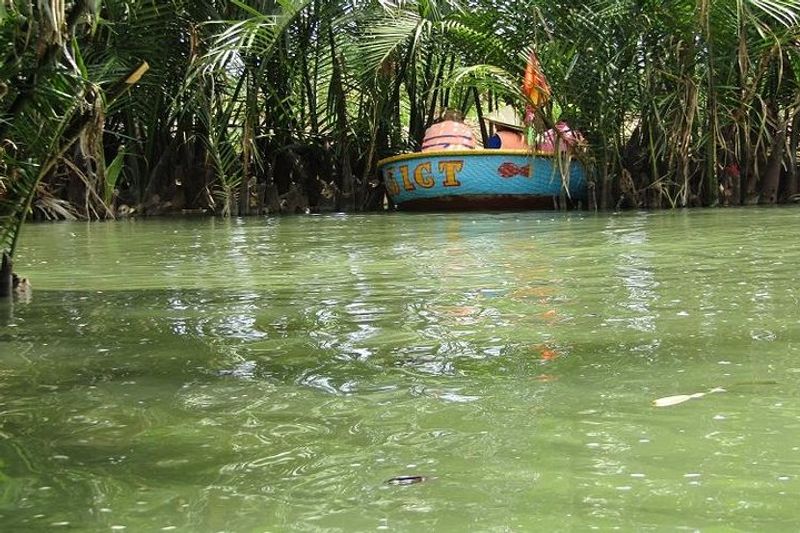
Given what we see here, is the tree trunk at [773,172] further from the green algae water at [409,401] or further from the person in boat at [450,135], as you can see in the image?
the green algae water at [409,401]

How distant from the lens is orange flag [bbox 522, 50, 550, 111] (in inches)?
376

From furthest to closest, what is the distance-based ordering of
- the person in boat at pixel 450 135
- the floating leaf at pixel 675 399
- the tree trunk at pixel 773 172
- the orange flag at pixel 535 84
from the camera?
the person in boat at pixel 450 135, the tree trunk at pixel 773 172, the orange flag at pixel 535 84, the floating leaf at pixel 675 399

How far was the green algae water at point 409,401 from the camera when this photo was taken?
4.45 feet

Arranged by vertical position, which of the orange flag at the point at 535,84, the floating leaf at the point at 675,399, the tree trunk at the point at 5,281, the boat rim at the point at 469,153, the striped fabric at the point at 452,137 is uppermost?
the orange flag at the point at 535,84

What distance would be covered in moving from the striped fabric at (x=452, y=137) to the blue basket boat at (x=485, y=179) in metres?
0.26

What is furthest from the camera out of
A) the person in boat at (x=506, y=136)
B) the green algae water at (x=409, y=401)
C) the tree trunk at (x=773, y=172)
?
the person in boat at (x=506, y=136)

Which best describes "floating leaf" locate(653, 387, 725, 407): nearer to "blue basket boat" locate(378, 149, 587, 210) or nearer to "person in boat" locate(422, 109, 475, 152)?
"blue basket boat" locate(378, 149, 587, 210)

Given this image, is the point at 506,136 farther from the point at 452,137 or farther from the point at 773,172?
the point at 773,172

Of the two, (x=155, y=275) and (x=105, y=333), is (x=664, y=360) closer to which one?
(x=105, y=333)

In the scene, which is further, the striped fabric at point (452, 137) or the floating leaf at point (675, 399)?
the striped fabric at point (452, 137)

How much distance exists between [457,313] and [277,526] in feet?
5.52

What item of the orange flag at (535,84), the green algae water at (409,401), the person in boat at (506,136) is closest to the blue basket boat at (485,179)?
the person in boat at (506,136)

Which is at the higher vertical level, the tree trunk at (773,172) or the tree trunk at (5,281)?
the tree trunk at (773,172)

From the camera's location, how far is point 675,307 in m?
2.91
